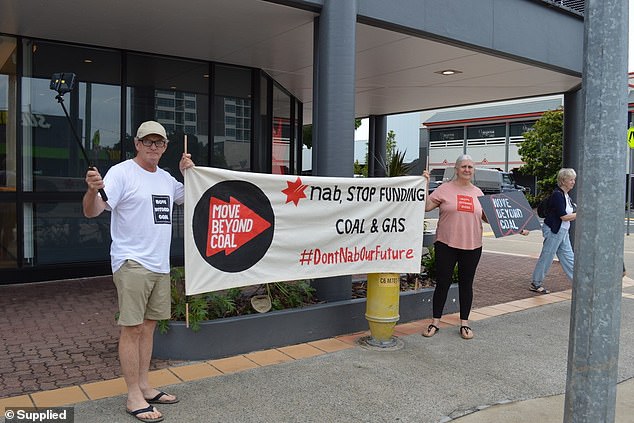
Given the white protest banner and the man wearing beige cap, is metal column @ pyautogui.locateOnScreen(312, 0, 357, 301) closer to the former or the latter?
the white protest banner

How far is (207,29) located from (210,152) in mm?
2625

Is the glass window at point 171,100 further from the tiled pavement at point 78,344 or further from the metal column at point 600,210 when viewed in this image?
the metal column at point 600,210

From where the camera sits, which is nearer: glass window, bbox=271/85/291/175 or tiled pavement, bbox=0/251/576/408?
tiled pavement, bbox=0/251/576/408

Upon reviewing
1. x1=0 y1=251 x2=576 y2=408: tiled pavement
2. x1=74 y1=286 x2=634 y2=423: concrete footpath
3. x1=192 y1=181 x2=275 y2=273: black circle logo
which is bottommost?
x1=74 y1=286 x2=634 y2=423: concrete footpath

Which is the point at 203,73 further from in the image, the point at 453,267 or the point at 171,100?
the point at 453,267

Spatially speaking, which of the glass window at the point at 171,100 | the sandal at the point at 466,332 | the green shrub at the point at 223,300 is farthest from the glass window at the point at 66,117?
the sandal at the point at 466,332

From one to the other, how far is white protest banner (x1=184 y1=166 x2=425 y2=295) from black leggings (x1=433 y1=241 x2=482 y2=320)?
25cm

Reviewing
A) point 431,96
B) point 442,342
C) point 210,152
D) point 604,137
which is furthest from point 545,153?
point 604,137

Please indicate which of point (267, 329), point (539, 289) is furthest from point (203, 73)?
point (539, 289)

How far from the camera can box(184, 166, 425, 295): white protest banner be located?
4423 mm

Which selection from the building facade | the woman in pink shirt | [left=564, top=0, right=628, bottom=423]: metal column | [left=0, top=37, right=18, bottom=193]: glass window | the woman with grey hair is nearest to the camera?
[left=564, top=0, right=628, bottom=423]: metal column

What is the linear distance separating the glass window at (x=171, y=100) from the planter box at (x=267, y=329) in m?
4.48

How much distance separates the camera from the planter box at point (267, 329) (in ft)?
15.3

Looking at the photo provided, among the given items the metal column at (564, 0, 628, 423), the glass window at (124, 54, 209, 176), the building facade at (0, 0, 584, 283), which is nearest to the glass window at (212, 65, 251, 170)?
the building facade at (0, 0, 584, 283)
